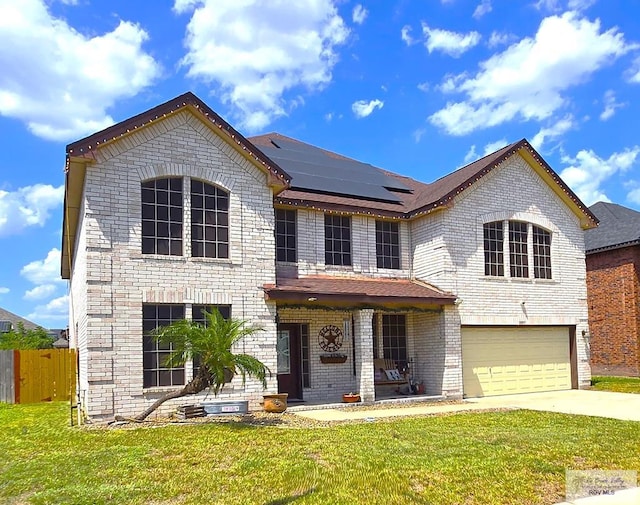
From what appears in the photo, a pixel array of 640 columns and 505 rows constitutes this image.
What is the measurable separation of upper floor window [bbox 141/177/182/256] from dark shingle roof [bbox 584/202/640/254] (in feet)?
57.7

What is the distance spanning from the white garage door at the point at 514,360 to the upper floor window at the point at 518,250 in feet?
5.92

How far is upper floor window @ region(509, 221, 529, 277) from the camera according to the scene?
19.0m

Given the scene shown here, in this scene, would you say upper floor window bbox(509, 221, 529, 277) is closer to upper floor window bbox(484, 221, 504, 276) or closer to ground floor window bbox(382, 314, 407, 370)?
upper floor window bbox(484, 221, 504, 276)

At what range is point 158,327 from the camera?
44.0 ft

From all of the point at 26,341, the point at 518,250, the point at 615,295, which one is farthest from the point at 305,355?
the point at 26,341

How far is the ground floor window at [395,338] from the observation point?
18031 millimetres

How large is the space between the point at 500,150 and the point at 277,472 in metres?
14.3

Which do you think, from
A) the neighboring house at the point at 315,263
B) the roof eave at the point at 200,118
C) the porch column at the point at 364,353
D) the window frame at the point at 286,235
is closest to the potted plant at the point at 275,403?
the neighboring house at the point at 315,263

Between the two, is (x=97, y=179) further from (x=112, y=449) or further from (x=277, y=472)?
(x=277, y=472)

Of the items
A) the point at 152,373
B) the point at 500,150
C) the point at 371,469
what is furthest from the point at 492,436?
the point at 500,150

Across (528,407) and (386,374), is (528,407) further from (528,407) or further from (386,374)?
(386,374)

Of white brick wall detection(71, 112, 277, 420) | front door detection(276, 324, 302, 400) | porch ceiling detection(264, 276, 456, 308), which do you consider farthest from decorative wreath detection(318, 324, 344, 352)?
white brick wall detection(71, 112, 277, 420)

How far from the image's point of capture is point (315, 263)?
674 inches

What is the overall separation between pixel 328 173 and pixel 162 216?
6.87 meters
